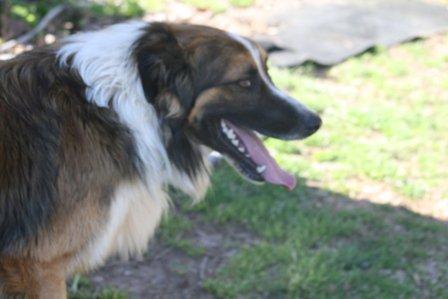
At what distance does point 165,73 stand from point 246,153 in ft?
2.06

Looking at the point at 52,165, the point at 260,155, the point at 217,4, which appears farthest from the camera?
the point at 217,4

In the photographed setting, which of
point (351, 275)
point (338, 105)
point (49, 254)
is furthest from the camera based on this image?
point (338, 105)

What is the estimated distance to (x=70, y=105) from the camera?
3352 mm

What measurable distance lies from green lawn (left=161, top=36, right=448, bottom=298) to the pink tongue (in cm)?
73

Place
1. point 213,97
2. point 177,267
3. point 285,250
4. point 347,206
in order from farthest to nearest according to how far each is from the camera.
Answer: point 347,206 < point 285,250 < point 177,267 < point 213,97

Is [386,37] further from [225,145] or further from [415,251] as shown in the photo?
[225,145]

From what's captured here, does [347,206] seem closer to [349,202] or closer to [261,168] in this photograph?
[349,202]

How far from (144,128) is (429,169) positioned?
2911mm

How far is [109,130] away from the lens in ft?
11.1

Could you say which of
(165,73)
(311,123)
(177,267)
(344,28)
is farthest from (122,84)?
(344,28)

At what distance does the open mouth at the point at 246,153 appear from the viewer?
367 centimetres

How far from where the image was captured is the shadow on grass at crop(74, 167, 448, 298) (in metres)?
4.34

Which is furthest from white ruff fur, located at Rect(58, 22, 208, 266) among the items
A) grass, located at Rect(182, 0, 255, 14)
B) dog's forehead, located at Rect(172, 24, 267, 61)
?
grass, located at Rect(182, 0, 255, 14)

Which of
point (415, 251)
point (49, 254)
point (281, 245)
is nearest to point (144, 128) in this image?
point (49, 254)
